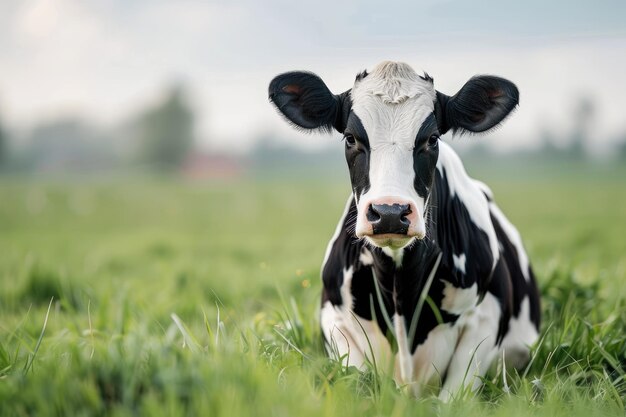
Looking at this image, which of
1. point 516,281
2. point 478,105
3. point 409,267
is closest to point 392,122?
point 478,105

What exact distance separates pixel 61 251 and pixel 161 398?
39.7 feet

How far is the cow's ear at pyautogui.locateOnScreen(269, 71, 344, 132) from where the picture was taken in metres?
4.36

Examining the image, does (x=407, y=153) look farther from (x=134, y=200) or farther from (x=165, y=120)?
(x=165, y=120)

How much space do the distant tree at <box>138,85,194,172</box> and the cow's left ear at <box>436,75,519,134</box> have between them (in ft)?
278

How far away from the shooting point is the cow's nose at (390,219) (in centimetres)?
356

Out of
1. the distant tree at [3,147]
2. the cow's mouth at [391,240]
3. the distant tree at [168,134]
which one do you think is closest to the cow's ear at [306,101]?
the cow's mouth at [391,240]

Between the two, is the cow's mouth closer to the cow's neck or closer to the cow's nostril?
the cow's nostril

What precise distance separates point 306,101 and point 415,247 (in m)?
1.13

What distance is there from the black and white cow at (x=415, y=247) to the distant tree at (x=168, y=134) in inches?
3327

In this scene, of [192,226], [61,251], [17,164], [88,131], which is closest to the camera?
[61,251]

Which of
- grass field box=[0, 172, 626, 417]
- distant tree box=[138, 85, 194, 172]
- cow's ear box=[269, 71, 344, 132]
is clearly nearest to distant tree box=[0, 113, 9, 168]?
distant tree box=[138, 85, 194, 172]

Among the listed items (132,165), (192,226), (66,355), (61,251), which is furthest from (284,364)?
(132,165)

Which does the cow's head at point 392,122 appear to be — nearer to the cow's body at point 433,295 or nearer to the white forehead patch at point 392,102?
the white forehead patch at point 392,102

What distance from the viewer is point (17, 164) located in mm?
79625
